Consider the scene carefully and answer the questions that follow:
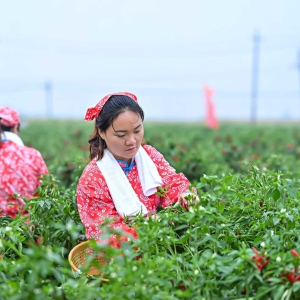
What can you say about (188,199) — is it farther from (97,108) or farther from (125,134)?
(97,108)

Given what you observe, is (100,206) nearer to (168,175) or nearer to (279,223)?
(168,175)

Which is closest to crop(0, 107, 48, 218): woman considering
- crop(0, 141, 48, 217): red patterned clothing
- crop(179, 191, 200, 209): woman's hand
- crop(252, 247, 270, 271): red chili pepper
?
crop(0, 141, 48, 217): red patterned clothing

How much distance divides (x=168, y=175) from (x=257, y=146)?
23.4 ft

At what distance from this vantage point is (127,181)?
250 centimetres

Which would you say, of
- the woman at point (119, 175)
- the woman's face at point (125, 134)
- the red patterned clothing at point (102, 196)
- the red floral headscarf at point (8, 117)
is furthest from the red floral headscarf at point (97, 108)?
the red floral headscarf at point (8, 117)

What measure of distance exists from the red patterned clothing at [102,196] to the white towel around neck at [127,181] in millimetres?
35

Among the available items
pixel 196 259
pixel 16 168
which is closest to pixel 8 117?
pixel 16 168

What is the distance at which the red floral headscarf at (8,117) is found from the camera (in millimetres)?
3750

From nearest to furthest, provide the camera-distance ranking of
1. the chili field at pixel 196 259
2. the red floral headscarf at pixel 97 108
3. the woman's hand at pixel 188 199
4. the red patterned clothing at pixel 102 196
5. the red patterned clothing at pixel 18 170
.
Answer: the chili field at pixel 196 259
the woman's hand at pixel 188 199
the red patterned clothing at pixel 102 196
the red floral headscarf at pixel 97 108
the red patterned clothing at pixel 18 170

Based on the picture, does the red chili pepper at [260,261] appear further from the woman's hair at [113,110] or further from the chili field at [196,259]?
the woman's hair at [113,110]

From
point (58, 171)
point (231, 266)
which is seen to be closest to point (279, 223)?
point (231, 266)

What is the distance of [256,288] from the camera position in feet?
5.63

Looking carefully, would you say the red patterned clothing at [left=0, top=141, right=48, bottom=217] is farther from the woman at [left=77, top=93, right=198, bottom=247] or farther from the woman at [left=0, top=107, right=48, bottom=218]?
the woman at [left=77, top=93, right=198, bottom=247]

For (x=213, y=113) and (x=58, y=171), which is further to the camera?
(x=213, y=113)
